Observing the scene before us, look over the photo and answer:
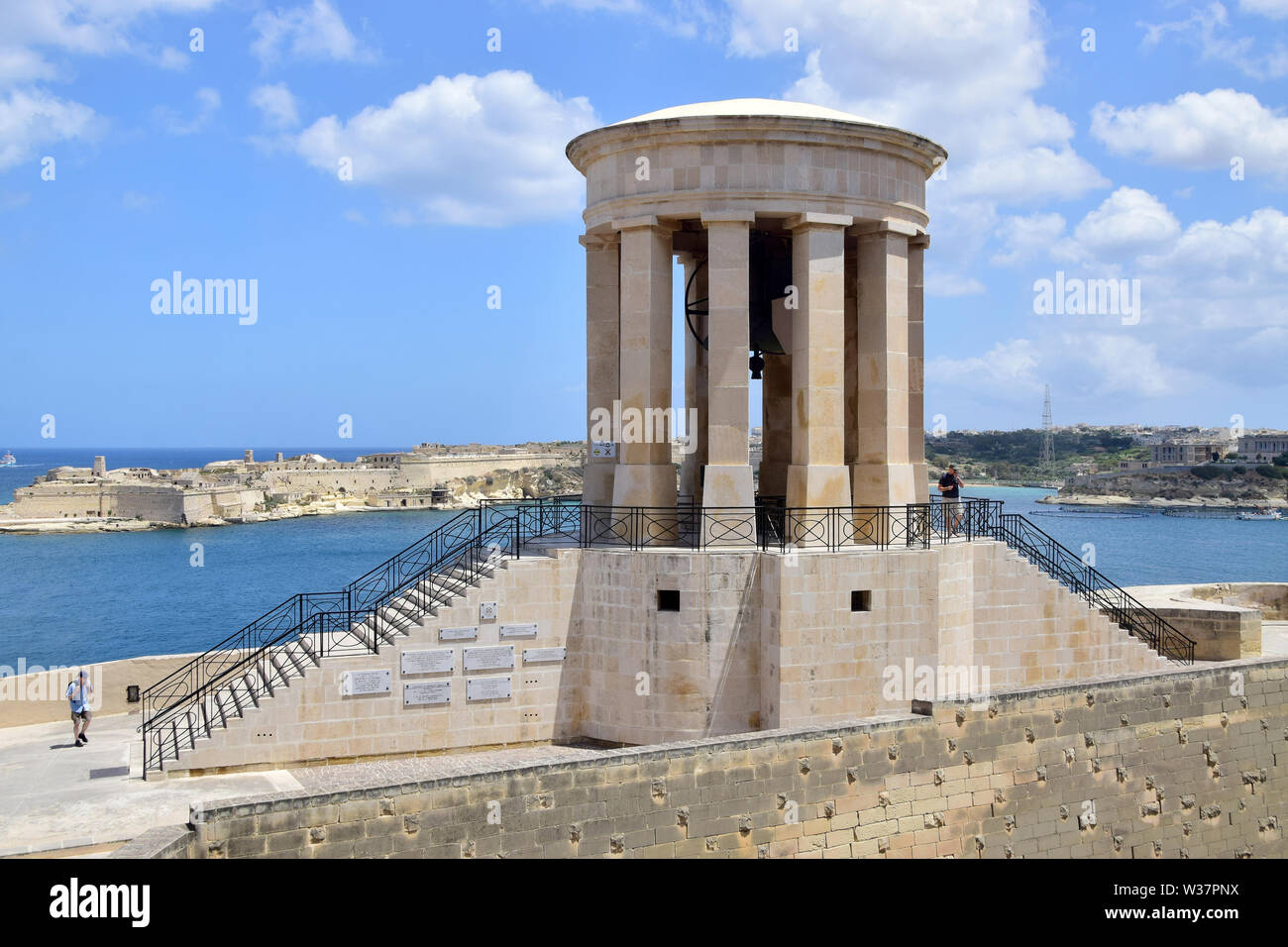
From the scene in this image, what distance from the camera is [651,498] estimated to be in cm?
1827

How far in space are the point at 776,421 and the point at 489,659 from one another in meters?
8.31

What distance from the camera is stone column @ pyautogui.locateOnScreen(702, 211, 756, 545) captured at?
57.5ft

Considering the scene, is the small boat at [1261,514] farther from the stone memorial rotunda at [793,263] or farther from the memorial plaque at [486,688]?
the memorial plaque at [486,688]

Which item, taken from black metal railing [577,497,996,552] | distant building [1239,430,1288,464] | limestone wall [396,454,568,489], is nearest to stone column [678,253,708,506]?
black metal railing [577,497,996,552]

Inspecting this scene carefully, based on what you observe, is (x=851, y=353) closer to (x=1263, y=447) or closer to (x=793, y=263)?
(x=793, y=263)

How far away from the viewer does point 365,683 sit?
1614cm

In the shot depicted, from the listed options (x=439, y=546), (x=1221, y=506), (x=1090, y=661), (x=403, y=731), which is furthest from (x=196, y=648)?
(x=1221, y=506)

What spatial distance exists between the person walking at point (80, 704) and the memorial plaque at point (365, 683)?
3885 mm

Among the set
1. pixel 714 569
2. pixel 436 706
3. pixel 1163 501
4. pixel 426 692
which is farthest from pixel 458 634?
pixel 1163 501

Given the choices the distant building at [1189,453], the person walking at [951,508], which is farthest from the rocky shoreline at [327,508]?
the distant building at [1189,453]

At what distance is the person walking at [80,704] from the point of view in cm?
1636

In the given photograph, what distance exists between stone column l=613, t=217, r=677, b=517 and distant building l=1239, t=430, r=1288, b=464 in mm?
175286

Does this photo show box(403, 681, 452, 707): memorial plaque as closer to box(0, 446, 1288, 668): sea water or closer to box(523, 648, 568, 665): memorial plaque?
box(523, 648, 568, 665): memorial plaque
